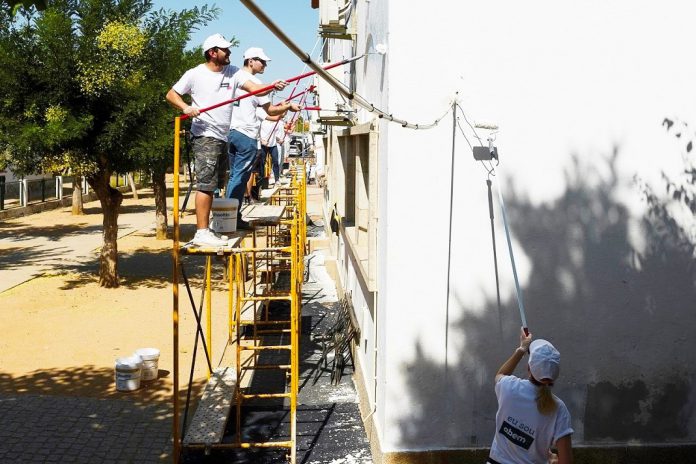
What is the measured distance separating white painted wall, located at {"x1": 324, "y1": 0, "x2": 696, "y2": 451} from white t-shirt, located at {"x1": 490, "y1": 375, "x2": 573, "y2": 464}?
5.53ft

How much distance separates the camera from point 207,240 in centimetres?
660

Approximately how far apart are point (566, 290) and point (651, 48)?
1.89 meters

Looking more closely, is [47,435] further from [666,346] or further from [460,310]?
[666,346]

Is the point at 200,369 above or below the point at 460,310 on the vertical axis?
below

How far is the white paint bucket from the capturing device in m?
8.84

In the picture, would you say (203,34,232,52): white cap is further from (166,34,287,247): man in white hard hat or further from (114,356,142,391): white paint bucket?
(114,356,142,391): white paint bucket

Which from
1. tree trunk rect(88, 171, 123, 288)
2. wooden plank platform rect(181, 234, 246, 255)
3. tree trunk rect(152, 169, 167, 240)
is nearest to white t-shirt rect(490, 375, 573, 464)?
Answer: wooden plank platform rect(181, 234, 246, 255)

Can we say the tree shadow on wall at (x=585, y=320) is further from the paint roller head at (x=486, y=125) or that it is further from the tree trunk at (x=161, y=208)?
the tree trunk at (x=161, y=208)

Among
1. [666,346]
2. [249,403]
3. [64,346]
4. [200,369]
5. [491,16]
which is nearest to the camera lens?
[491,16]

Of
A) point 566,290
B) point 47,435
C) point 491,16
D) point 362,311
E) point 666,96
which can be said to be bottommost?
point 47,435

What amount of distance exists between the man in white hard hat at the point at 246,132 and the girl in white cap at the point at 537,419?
4012 millimetres

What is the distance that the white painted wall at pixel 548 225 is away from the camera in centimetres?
598

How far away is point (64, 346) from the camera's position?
433 inches

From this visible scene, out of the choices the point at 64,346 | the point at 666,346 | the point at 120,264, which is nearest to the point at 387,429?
the point at 666,346
